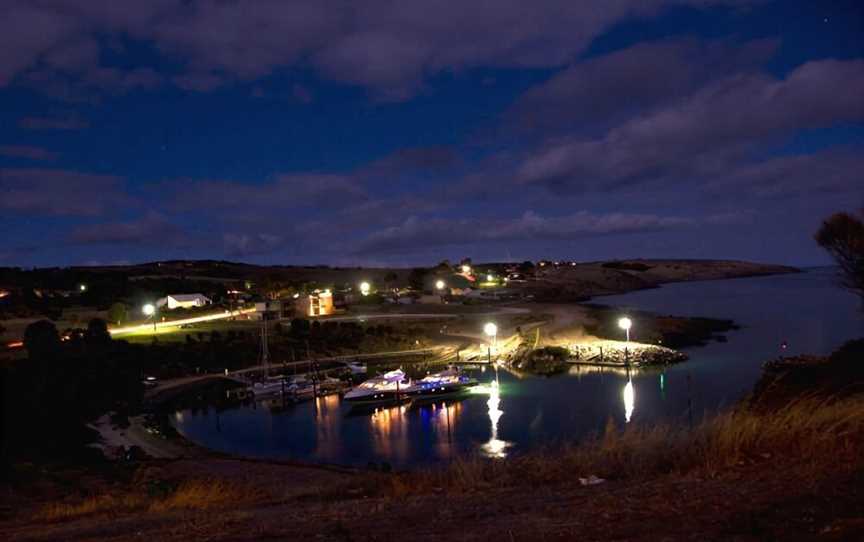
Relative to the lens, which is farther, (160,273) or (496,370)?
(160,273)

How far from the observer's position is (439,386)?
40.5 m

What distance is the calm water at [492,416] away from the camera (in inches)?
1171

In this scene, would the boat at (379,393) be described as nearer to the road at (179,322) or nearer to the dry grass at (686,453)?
the road at (179,322)

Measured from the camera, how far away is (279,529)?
224 inches

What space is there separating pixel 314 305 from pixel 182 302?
52.4 feet

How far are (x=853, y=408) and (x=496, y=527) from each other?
4.19 m

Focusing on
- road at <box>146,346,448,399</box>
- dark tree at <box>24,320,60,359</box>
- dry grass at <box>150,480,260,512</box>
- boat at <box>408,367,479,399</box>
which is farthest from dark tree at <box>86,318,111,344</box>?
dry grass at <box>150,480,260,512</box>

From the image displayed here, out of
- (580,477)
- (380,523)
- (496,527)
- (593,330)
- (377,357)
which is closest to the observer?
(496,527)

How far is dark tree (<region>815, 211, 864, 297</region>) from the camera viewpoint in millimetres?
17234

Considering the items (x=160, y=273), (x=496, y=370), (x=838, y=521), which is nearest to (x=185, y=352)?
(x=496, y=370)

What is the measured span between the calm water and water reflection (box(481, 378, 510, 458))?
0.17 ft

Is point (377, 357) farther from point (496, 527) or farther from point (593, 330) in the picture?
A: point (496, 527)

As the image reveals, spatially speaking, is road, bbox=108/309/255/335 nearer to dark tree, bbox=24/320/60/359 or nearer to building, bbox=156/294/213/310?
building, bbox=156/294/213/310

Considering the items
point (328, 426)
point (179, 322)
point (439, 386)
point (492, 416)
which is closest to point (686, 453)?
point (492, 416)
